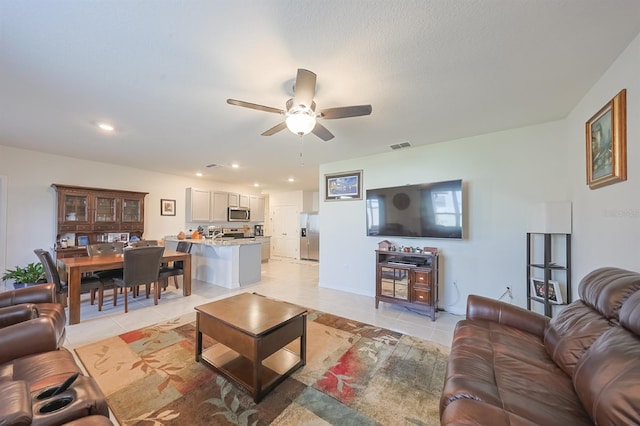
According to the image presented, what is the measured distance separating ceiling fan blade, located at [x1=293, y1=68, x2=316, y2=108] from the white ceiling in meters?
0.16

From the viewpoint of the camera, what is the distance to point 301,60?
5.98ft

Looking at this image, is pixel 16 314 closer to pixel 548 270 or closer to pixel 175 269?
pixel 175 269

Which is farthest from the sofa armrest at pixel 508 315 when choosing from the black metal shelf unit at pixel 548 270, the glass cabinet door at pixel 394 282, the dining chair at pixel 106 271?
the dining chair at pixel 106 271

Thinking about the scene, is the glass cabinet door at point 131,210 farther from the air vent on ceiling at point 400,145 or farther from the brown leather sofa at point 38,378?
the air vent on ceiling at point 400,145

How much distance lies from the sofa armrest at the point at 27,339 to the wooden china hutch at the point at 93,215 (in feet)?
13.1

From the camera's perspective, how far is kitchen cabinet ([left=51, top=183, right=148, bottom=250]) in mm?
4457

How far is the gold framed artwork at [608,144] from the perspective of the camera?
5.70 feet

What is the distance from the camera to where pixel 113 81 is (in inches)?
82.7

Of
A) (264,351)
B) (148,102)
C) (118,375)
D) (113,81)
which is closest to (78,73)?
(113,81)

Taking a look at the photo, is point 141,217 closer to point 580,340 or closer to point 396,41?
point 396,41

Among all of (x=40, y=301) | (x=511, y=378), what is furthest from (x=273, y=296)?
(x=511, y=378)

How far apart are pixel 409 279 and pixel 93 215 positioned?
19.5 ft

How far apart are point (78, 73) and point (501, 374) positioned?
368 centimetres

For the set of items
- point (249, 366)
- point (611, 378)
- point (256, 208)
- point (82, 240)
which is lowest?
point (249, 366)
